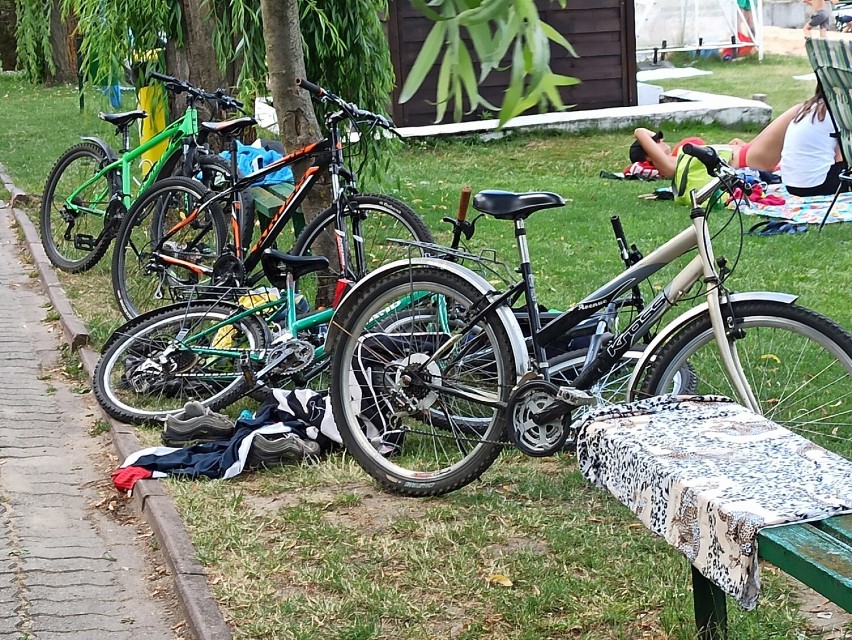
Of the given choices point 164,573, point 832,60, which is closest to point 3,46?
point 832,60

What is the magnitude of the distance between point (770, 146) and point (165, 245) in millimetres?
6329

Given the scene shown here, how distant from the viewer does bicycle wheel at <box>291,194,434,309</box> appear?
6.13 metres

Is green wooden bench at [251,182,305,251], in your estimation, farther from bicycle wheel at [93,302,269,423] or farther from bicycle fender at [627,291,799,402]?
bicycle fender at [627,291,799,402]

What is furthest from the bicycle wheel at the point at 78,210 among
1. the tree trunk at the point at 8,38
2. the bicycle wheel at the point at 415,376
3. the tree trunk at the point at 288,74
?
the tree trunk at the point at 8,38

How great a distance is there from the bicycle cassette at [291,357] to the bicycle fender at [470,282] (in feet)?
2.25

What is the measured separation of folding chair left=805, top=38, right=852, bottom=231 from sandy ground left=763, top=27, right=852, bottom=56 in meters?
20.2

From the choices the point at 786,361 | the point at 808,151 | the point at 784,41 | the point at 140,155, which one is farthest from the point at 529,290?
the point at 784,41

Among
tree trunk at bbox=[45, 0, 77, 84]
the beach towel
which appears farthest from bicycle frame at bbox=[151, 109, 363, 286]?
tree trunk at bbox=[45, 0, 77, 84]

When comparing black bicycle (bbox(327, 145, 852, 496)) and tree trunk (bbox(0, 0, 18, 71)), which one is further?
tree trunk (bbox(0, 0, 18, 71))

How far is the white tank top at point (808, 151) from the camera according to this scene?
10180 millimetres

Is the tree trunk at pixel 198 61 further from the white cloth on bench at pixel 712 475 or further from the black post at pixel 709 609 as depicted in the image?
the black post at pixel 709 609

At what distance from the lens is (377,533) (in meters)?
4.62

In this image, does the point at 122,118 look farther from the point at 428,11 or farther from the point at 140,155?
the point at 428,11

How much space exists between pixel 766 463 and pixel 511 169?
10.6m
